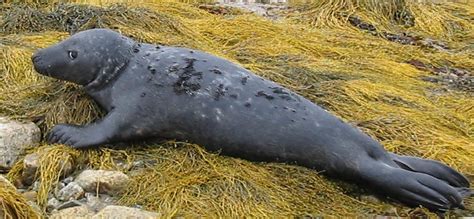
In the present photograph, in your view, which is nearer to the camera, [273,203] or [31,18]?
[273,203]

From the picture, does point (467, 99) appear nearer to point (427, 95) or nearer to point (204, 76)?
point (427, 95)

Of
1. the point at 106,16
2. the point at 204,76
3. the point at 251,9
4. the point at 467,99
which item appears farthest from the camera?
the point at 251,9

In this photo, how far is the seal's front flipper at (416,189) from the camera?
3.75 m

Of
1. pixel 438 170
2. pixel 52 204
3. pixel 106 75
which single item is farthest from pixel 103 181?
pixel 438 170

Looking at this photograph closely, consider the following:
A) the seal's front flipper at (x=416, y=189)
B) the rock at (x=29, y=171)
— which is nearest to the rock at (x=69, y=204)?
the rock at (x=29, y=171)

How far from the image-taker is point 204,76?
14.5ft

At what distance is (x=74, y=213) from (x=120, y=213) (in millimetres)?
243

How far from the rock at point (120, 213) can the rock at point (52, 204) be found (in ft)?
1.27

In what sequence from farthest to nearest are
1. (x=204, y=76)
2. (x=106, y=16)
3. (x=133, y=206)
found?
(x=106, y=16), (x=204, y=76), (x=133, y=206)

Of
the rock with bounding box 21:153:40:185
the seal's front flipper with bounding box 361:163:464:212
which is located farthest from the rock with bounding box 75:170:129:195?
the seal's front flipper with bounding box 361:163:464:212

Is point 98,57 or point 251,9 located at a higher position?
point 98,57

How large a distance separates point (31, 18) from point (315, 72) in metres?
2.72

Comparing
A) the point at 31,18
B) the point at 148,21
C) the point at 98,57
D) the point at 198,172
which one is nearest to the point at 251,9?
the point at 148,21

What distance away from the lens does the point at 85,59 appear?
4582mm
